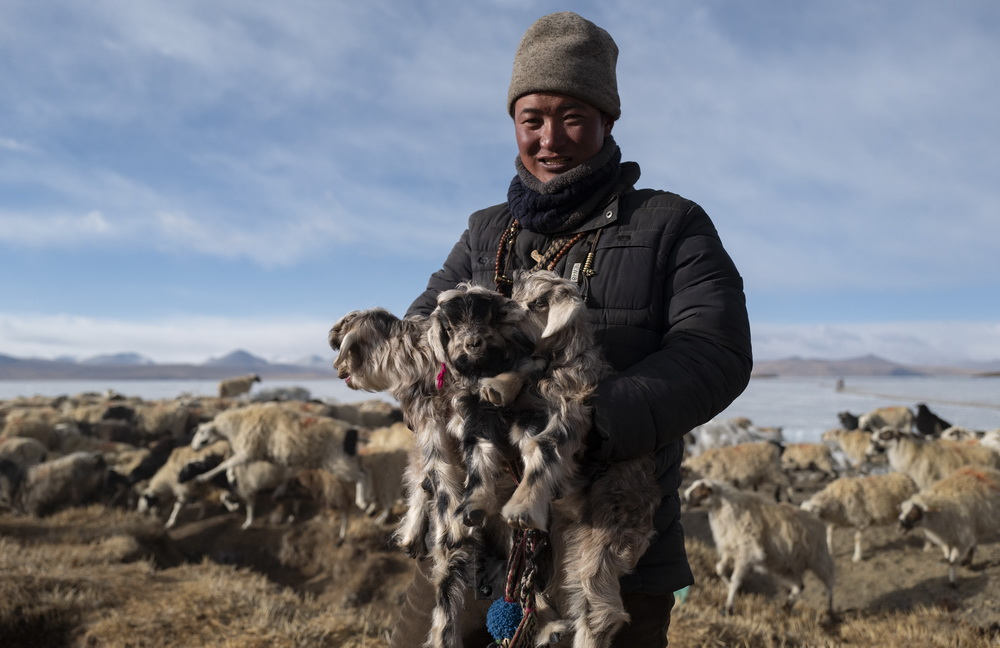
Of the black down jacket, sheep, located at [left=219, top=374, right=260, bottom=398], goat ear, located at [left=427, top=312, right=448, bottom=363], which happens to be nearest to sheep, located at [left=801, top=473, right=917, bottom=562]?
the black down jacket

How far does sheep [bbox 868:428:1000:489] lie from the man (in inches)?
523

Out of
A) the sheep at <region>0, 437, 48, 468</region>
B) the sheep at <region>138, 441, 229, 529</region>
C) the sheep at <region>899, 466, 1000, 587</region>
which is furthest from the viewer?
the sheep at <region>0, 437, 48, 468</region>

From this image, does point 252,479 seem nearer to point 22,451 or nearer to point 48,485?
point 48,485

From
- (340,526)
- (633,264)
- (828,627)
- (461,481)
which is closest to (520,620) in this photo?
(461,481)

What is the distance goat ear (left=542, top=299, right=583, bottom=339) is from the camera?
2184 mm

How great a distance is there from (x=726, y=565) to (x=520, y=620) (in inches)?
339

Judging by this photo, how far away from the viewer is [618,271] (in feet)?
8.05

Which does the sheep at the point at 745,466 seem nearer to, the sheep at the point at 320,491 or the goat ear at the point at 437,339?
the sheep at the point at 320,491

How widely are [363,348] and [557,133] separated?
1091 millimetres

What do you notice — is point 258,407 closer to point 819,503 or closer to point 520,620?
point 819,503

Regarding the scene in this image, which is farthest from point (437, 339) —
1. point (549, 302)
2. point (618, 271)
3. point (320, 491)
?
point (320, 491)

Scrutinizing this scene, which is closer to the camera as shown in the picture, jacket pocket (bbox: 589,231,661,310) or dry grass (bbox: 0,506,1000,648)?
jacket pocket (bbox: 589,231,661,310)

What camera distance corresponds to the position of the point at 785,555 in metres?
9.62

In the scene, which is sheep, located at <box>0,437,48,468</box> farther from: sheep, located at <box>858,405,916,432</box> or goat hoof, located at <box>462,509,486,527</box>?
sheep, located at <box>858,405,916,432</box>
